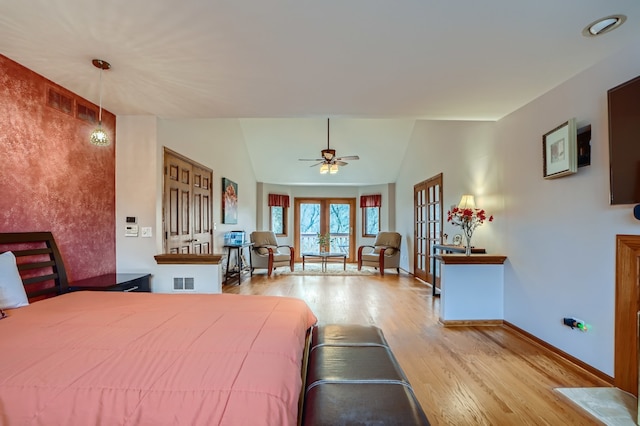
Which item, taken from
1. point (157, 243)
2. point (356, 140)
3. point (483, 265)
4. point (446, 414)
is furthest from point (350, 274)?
point (446, 414)

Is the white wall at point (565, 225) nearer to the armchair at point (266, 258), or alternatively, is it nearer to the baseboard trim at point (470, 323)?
the baseboard trim at point (470, 323)

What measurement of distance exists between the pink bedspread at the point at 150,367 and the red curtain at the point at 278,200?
720 cm

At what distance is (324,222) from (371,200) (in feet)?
5.29

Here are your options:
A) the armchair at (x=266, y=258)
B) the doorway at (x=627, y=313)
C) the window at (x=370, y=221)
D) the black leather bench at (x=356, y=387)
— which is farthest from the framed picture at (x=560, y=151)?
the window at (x=370, y=221)

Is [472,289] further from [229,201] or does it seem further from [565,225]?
[229,201]

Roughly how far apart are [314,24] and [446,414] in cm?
249

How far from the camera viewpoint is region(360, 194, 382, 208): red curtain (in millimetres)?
8719

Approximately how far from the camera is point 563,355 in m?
2.60

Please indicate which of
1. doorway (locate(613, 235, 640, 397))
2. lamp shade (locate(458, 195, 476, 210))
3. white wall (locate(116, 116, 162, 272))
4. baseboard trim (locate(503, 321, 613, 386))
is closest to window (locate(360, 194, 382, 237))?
lamp shade (locate(458, 195, 476, 210))

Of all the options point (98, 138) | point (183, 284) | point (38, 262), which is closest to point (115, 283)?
point (38, 262)

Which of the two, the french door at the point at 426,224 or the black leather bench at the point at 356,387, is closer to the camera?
the black leather bench at the point at 356,387

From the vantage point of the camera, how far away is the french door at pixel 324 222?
9.38 meters

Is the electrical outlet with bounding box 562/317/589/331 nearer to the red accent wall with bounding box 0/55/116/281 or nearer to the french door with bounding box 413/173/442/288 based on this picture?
the french door with bounding box 413/173/442/288

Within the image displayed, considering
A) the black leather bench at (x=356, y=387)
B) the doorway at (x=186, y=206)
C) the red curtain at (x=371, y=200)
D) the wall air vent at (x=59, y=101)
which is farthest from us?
the red curtain at (x=371, y=200)
